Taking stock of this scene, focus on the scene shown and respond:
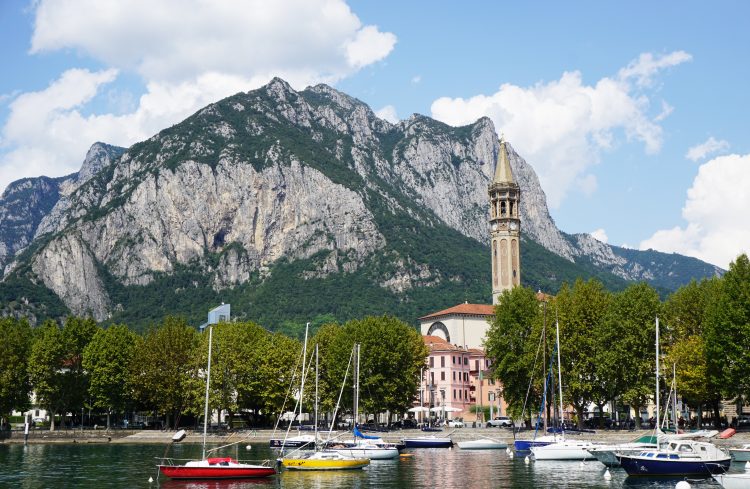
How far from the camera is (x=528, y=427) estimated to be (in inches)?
4139

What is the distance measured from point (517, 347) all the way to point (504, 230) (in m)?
77.2

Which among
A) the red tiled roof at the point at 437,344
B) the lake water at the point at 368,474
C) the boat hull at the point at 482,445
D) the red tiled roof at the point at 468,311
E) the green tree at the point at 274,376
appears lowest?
the lake water at the point at 368,474

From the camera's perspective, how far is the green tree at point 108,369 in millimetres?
120312

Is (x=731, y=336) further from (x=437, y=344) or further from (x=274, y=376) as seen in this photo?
(x=437, y=344)

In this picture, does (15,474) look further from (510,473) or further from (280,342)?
(280,342)

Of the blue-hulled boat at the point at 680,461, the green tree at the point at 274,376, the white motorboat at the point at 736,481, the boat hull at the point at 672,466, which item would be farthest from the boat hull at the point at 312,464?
the green tree at the point at 274,376

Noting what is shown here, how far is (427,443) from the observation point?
3915 inches

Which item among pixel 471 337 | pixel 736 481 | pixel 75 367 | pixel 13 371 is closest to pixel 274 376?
pixel 75 367

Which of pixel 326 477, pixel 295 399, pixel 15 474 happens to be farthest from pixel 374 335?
pixel 15 474

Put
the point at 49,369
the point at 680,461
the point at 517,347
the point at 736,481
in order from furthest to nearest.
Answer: the point at 49,369 → the point at 517,347 → the point at 680,461 → the point at 736,481

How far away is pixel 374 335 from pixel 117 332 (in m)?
40.8

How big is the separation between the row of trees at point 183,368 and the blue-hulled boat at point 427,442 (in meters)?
14.0

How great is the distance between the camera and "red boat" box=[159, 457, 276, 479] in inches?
2559

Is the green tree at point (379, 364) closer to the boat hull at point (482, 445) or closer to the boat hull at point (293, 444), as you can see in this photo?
the boat hull at point (293, 444)
